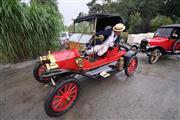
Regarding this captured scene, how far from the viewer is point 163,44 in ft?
14.9

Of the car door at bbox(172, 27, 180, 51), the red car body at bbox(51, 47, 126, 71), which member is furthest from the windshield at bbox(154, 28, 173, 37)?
the red car body at bbox(51, 47, 126, 71)

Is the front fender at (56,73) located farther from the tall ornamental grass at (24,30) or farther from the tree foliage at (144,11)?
the tree foliage at (144,11)

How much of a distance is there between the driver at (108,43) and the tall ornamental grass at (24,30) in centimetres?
266

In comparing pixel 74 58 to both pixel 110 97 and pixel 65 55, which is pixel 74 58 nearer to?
pixel 65 55

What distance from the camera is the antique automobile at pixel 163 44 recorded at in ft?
14.6

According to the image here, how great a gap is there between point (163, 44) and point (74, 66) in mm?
3613

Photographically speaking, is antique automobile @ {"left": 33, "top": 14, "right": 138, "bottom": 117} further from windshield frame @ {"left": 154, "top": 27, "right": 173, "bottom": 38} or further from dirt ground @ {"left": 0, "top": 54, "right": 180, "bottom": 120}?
windshield frame @ {"left": 154, "top": 27, "right": 173, "bottom": 38}

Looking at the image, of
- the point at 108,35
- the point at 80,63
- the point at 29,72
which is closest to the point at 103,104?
the point at 80,63

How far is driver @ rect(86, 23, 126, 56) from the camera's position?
10.1 ft

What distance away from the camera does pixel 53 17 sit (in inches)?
215

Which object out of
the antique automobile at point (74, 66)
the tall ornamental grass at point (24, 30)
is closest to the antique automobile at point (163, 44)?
the antique automobile at point (74, 66)

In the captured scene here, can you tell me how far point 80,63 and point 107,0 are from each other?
55.9 ft

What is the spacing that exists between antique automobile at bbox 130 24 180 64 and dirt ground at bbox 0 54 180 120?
0.94 meters

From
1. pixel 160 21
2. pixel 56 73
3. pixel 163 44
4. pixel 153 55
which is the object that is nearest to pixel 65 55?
pixel 56 73
